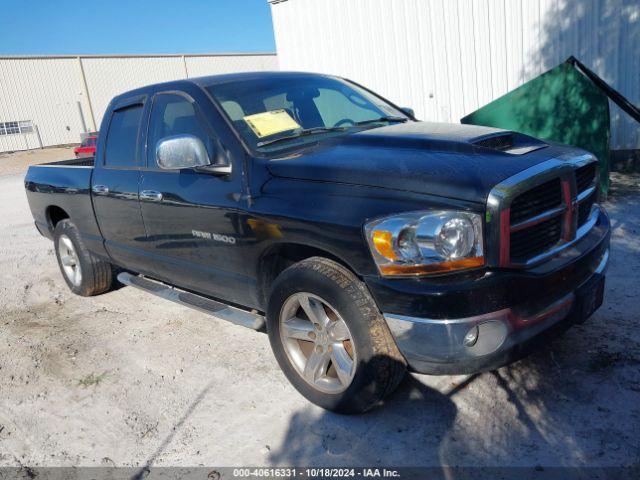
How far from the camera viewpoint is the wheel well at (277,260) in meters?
3.10

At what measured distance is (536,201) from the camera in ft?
8.74

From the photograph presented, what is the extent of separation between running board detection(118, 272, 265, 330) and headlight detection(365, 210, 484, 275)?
1250 mm

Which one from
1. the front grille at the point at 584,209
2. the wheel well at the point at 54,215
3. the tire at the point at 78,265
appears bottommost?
the tire at the point at 78,265

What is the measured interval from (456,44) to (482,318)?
937cm

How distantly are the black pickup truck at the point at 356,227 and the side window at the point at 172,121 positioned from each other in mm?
15

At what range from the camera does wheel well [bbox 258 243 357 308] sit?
3.10m

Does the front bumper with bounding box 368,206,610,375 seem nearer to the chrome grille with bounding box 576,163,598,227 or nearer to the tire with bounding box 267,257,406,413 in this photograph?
the tire with bounding box 267,257,406,413

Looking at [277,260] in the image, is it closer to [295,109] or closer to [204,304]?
[204,304]

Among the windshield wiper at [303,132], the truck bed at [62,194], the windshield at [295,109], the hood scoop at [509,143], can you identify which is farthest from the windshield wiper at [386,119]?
the truck bed at [62,194]

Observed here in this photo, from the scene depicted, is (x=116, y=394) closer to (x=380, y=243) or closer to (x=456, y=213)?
(x=380, y=243)

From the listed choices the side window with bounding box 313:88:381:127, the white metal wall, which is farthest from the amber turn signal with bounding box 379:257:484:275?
the white metal wall

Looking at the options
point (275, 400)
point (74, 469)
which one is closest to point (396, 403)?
point (275, 400)

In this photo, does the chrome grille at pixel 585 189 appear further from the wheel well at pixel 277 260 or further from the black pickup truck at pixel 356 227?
the wheel well at pixel 277 260

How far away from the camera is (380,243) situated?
102 inches
